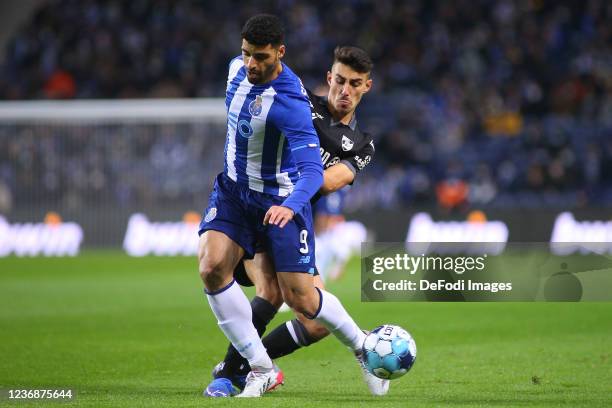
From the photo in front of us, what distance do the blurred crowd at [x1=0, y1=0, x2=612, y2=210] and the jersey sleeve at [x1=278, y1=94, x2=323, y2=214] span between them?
46.1 ft

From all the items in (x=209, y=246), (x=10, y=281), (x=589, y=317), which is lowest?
(x=10, y=281)

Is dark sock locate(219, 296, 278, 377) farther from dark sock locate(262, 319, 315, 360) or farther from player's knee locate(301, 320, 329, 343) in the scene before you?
player's knee locate(301, 320, 329, 343)

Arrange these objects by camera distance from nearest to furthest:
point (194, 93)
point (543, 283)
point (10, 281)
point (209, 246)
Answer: point (209, 246)
point (543, 283)
point (10, 281)
point (194, 93)

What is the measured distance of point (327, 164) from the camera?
6.64m

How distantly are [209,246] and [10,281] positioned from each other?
10.6 metres

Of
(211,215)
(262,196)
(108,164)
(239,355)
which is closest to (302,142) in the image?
(262,196)

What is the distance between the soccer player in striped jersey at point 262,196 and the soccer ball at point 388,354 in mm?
147

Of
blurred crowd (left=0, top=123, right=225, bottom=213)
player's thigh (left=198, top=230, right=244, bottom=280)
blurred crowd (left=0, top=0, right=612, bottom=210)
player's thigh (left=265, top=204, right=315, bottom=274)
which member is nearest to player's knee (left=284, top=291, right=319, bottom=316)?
player's thigh (left=265, top=204, right=315, bottom=274)

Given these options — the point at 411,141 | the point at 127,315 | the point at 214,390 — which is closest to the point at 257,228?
the point at 214,390

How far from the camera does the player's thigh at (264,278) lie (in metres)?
6.60

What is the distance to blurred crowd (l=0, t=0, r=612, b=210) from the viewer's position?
818 inches

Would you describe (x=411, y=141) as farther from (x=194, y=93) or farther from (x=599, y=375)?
(x=599, y=375)

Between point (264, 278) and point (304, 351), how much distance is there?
251 centimetres

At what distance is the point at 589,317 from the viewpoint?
439 inches
